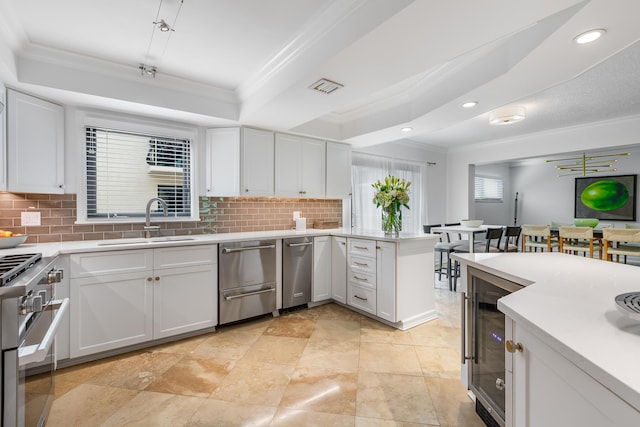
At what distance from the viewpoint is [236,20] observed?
197 centimetres

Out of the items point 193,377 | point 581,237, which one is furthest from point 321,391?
point 581,237

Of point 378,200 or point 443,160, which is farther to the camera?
point 443,160

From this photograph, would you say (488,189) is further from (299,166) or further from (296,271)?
(296,271)

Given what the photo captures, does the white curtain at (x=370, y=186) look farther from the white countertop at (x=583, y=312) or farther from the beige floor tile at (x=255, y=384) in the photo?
the white countertop at (x=583, y=312)

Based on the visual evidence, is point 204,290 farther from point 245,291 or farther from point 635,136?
point 635,136

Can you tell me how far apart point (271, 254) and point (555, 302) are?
2648 millimetres

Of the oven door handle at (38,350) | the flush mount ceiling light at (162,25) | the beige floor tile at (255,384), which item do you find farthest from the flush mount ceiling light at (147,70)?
the beige floor tile at (255,384)

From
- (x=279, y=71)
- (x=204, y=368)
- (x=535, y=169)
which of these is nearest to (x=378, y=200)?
(x=279, y=71)

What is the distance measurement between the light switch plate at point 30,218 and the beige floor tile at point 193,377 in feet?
5.77

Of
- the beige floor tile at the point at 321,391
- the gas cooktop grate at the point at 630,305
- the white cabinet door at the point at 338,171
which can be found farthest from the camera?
the white cabinet door at the point at 338,171

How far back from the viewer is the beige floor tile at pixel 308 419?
172cm

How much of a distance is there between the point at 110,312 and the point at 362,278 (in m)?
2.40

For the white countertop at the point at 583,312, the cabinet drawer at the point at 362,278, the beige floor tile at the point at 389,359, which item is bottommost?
the beige floor tile at the point at 389,359

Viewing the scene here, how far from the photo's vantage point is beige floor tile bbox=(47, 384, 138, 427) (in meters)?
1.75
